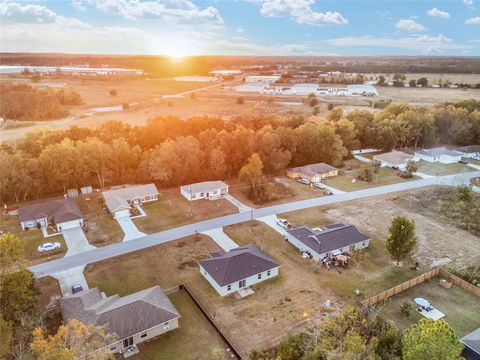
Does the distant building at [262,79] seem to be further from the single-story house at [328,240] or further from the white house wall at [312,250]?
the white house wall at [312,250]

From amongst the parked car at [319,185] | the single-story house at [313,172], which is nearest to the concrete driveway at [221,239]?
the parked car at [319,185]

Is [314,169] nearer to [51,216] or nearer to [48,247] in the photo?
[51,216]

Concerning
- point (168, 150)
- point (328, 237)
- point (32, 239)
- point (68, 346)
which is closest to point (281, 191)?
point (328, 237)

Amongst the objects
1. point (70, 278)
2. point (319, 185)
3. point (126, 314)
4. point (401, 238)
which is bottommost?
point (70, 278)

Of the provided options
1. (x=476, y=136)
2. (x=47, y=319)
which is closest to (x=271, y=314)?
(x=47, y=319)

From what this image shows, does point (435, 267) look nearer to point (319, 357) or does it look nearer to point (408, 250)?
point (408, 250)

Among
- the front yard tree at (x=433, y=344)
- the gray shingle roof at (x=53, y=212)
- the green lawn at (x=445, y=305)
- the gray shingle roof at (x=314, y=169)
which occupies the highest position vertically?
the front yard tree at (x=433, y=344)

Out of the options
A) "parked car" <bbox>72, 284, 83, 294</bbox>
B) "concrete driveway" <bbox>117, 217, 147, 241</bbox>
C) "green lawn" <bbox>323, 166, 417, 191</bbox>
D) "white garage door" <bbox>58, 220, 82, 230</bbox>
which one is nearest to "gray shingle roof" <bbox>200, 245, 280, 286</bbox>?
"parked car" <bbox>72, 284, 83, 294</bbox>
